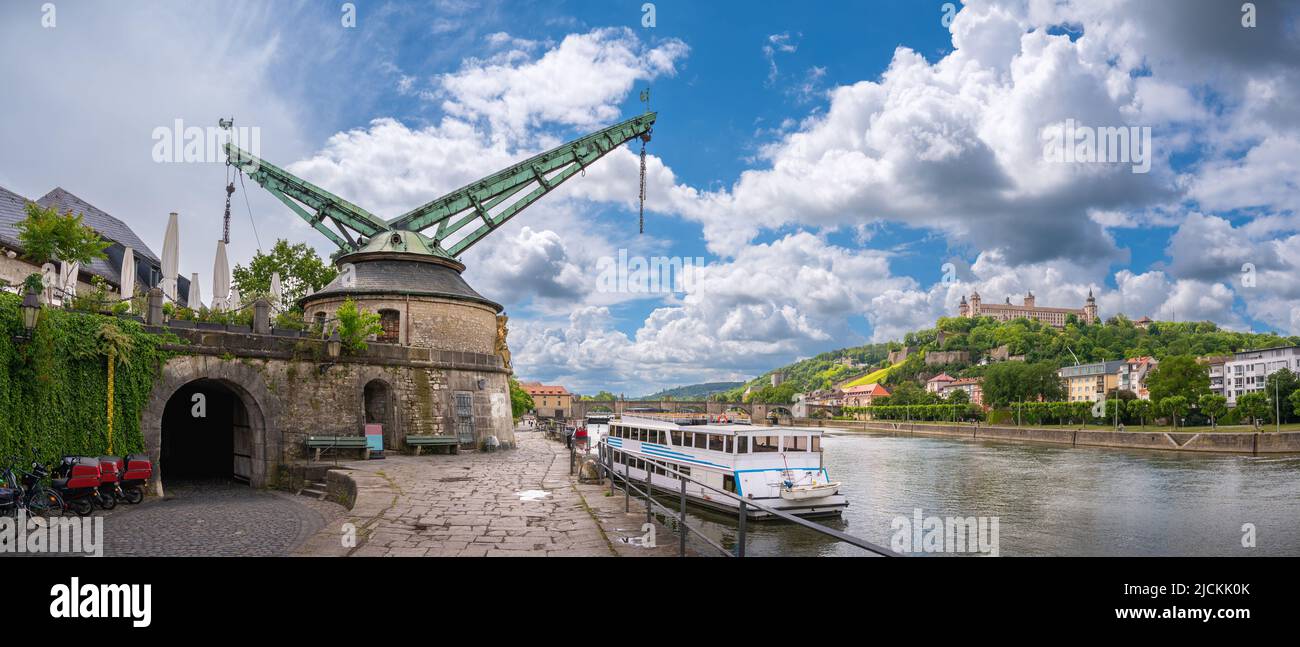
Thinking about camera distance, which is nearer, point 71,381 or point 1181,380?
point 71,381

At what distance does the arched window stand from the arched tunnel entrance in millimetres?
5169

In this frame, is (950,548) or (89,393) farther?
(950,548)

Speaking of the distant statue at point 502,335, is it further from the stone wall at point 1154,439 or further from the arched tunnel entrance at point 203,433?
the stone wall at point 1154,439

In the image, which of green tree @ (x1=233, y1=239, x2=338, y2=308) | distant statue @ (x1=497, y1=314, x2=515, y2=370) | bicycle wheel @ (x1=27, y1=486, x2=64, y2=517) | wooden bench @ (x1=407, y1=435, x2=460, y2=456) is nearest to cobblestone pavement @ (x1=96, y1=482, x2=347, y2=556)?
bicycle wheel @ (x1=27, y1=486, x2=64, y2=517)

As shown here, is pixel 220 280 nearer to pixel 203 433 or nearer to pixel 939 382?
pixel 203 433

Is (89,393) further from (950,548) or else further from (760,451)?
(950,548)

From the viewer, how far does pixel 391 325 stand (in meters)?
24.9

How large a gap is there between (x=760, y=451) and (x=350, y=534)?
14.2 meters

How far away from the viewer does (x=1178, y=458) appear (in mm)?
45594

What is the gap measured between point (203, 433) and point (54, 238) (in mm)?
7334

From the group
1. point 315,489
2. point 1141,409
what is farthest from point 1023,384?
point 315,489

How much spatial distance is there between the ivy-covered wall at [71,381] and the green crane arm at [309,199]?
1240cm

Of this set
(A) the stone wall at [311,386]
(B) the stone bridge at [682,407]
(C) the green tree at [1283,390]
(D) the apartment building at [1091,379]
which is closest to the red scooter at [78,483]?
(A) the stone wall at [311,386]
